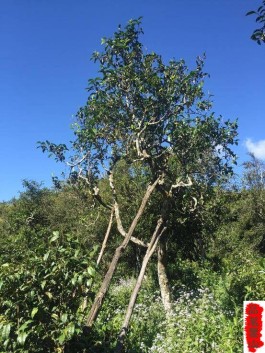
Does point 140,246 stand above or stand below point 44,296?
above

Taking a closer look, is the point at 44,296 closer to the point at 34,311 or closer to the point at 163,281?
the point at 34,311

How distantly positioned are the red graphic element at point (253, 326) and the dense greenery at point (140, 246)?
6.58 ft

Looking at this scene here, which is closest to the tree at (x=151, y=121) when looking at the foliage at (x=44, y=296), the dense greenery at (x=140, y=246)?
the dense greenery at (x=140, y=246)

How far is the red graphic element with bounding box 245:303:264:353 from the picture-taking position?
386 centimetres

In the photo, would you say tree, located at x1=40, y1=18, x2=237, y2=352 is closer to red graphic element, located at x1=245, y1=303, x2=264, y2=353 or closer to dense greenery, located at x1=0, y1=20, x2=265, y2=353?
dense greenery, located at x1=0, y1=20, x2=265, y2=353

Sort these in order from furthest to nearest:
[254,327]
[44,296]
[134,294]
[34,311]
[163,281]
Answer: [163,281] < [134,294] < [44,296] < [34,311] < [254,327]

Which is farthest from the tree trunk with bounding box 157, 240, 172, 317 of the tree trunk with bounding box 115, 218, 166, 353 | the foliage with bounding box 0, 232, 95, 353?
the foliage with bounding box 0, 232, 95, 353

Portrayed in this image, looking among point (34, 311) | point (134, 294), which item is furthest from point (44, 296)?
point (134, 294)

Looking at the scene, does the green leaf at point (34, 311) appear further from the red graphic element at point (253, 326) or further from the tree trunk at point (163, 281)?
the tree trunk at point (163, 281)

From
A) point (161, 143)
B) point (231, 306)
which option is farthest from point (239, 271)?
point (161, 143)

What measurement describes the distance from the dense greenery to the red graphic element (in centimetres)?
200

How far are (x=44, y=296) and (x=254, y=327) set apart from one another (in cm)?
282

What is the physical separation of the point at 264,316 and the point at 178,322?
3986 millimetres

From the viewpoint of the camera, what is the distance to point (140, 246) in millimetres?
10938
